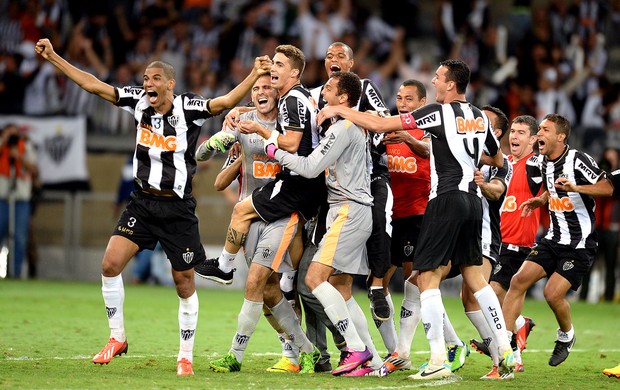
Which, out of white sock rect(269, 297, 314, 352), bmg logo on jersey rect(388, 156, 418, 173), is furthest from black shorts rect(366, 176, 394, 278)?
white sock rect(269, 297, 314, 352)

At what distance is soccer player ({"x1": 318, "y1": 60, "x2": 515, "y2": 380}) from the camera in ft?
30.5

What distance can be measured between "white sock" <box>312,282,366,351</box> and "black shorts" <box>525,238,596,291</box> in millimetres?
2518

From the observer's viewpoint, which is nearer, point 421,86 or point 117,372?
point 117,372

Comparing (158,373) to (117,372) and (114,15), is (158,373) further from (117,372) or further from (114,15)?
(114,15)

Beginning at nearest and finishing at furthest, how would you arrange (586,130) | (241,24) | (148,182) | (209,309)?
1. (148,182)
2. (209,309)
3. (586,130)
4. (241,24)

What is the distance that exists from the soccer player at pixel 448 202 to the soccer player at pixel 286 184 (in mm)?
324

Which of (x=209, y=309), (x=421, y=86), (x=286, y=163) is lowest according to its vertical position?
(x=209, y=309)

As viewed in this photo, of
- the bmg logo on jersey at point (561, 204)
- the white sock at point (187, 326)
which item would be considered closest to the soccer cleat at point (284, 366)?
the white sock at point (187, 326)

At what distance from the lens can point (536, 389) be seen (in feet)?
29.7

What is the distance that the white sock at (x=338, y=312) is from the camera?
369 inches

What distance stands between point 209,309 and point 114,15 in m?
10.0

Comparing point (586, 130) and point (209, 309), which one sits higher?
point (586, 130)

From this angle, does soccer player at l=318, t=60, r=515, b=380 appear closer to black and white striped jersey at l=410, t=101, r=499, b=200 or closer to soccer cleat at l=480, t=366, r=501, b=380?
black and white striped jersey at l=410, t=101, r=499, b=200

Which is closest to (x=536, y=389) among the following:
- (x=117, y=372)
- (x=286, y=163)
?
(x=286, y=163)
